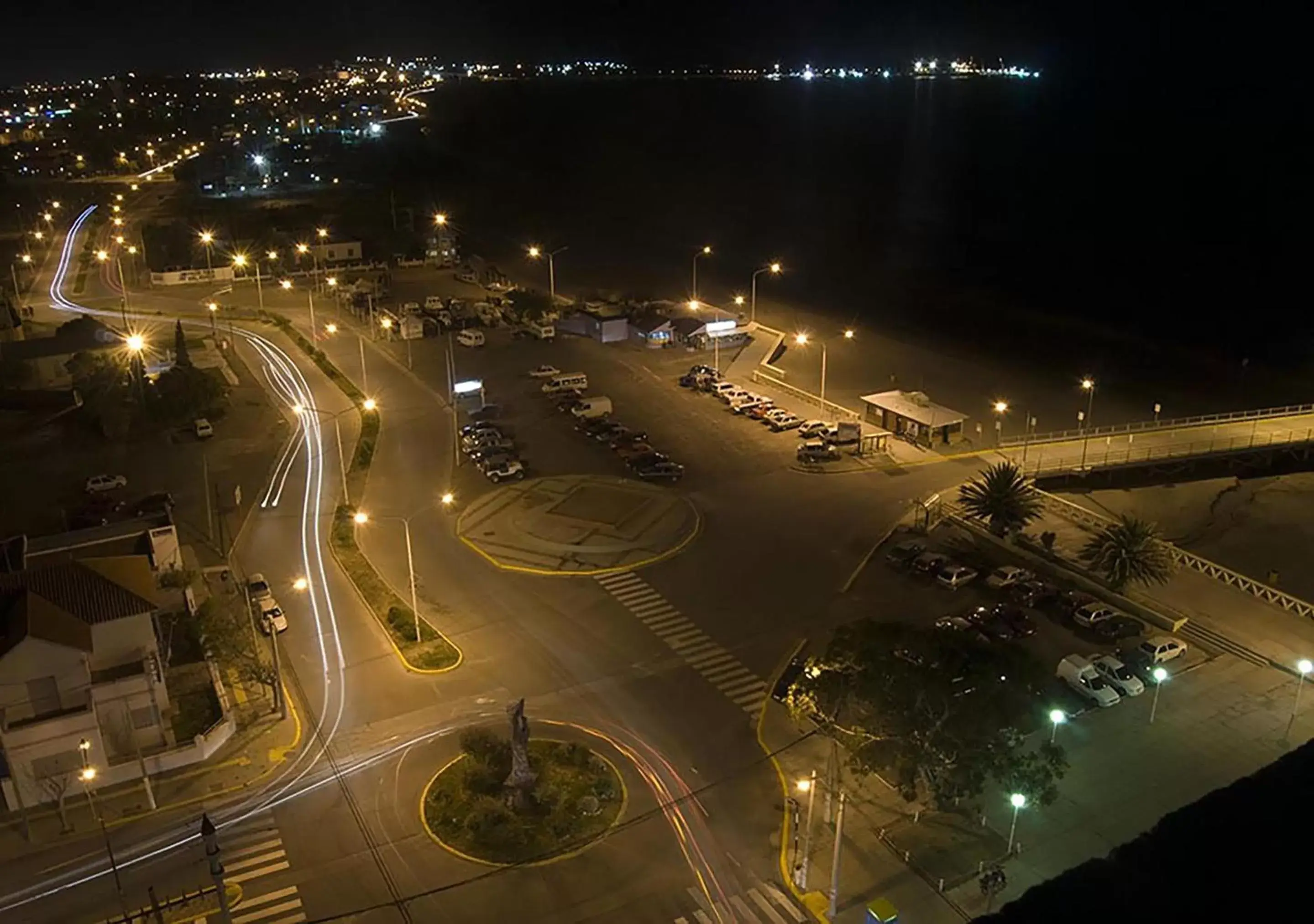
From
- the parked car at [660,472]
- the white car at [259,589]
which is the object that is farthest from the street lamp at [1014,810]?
the white car at [259,589]

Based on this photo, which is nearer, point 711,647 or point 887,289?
point 711,647

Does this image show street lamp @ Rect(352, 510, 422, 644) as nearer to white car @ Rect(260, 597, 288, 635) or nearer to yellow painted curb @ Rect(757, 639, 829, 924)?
white car @ Rect(260, 597, 288, 635)

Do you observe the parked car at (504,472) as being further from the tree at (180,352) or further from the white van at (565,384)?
the tree at (180,352)

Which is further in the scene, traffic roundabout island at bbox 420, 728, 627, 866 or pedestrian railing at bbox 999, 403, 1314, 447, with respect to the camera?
pedestrian railing at bbox 999, 403, 1314, 447

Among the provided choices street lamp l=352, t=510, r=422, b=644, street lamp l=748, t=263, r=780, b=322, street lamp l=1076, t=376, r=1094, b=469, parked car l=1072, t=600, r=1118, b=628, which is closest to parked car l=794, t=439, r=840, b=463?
street lamp l=1076, t=376, r=1094, b=469

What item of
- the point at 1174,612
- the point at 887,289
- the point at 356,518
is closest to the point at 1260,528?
the point at 1174,612

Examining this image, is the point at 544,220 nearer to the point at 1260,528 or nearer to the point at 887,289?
the point at 887,289
